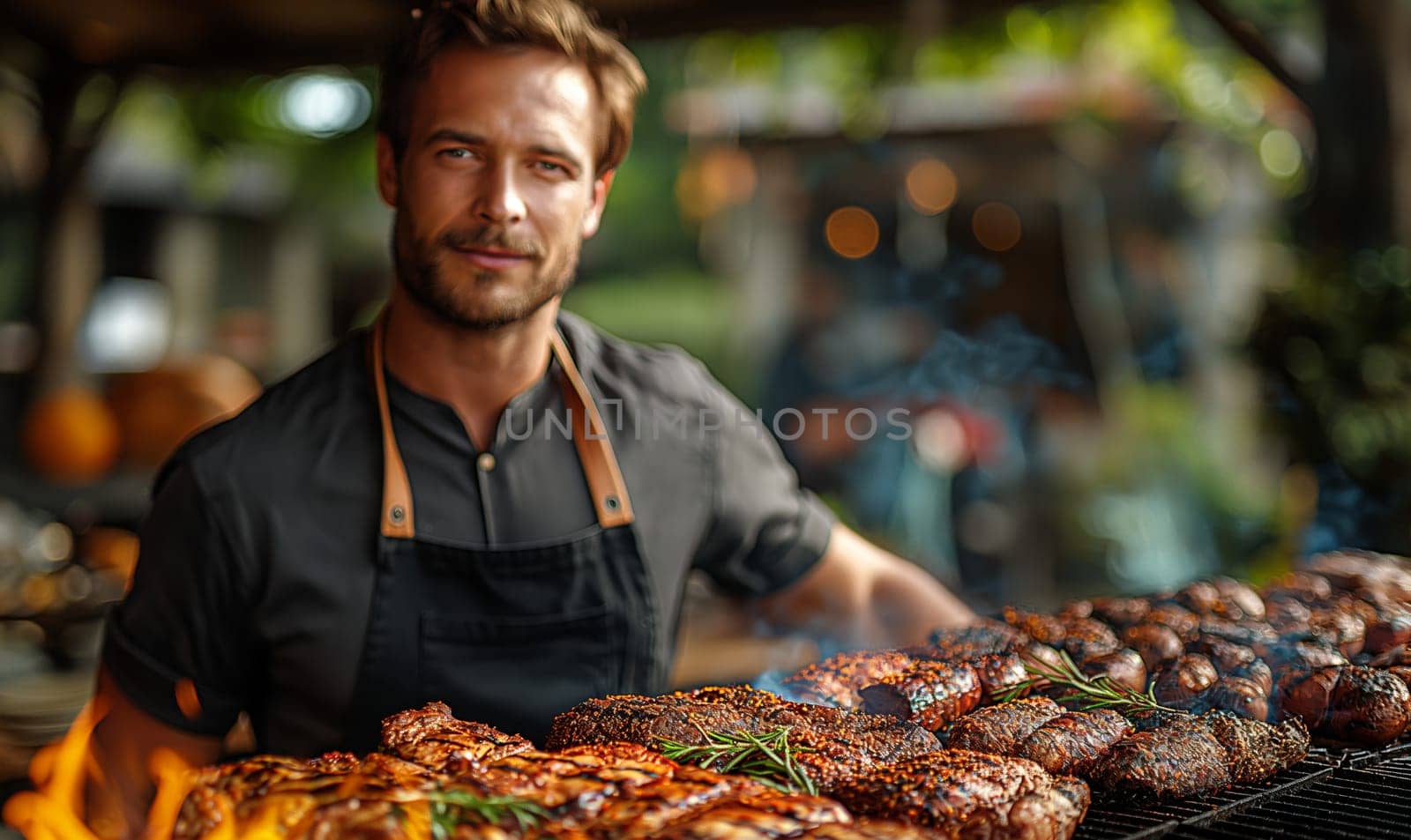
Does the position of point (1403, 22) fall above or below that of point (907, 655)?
above

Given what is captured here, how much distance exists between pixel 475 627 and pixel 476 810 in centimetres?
113

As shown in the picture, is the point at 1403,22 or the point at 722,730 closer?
the point at 722,730

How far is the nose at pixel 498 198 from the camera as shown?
2.43 metres

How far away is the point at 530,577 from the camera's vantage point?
2.56 meters

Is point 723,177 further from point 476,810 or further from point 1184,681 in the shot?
point 476,810

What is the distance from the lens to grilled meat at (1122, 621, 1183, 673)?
2.35 meters

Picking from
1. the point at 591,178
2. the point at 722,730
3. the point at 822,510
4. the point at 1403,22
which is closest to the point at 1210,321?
the point at 1403,22

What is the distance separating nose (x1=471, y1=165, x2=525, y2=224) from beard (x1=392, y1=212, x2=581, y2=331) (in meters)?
0.03

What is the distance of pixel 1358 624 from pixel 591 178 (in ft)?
6.95

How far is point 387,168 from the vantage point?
274 cm

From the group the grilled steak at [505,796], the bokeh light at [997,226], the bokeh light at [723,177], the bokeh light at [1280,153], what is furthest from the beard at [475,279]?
the bokeh light at [1280,153]

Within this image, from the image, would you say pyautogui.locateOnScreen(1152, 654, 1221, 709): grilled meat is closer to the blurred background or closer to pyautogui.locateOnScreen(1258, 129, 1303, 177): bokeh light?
the blurred background

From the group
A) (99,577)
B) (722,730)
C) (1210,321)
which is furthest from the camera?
(1210,321)

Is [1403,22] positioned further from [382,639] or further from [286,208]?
[286,208]
